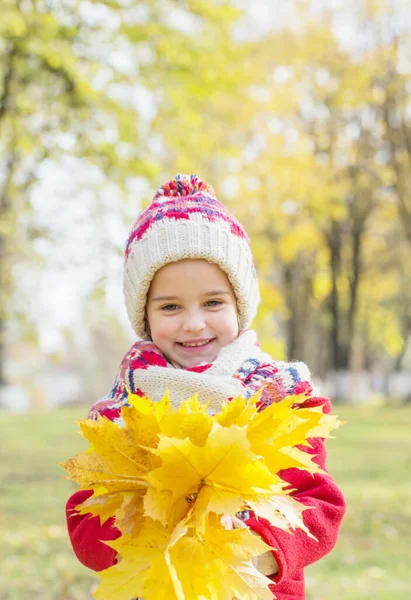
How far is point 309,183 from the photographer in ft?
54.3

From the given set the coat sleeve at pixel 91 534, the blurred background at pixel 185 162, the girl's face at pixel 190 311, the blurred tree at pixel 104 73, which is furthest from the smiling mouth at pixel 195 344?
the blurred tree at pixel 104 73

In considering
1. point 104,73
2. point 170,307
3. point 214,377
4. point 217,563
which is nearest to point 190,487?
point 217,563

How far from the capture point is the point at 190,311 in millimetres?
2189

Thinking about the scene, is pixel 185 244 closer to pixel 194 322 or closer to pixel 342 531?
pixel 194 322

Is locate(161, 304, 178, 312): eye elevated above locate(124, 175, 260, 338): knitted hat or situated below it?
below

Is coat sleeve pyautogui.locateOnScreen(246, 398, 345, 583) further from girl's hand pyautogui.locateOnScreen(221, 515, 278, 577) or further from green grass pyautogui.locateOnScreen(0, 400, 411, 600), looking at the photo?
green grass pyautogui.locateOnScreen(0, 400, 411, 600)

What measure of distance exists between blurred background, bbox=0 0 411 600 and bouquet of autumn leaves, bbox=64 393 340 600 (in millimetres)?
4024

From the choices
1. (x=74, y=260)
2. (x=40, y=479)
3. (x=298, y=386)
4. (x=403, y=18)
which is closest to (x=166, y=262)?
(x=298, y=386)

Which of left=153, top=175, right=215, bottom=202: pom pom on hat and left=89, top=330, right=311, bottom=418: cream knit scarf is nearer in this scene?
left=89, top=330, right=311, bottom=418: cream knit scarf

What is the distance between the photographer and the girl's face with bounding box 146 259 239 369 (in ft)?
7.25

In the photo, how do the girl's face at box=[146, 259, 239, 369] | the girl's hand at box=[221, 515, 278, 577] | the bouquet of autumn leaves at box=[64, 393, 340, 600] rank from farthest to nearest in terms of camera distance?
the girl's face at box=[146, 259, 239, 369], the girl's hand at box=[221, 515, 278, 577], the bouquet of autumn leaves at box=[64, 393, 340, 600]

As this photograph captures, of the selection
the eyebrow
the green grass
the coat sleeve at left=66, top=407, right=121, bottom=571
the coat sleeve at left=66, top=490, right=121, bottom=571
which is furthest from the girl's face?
the green grass

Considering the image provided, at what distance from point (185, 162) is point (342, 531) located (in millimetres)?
4162

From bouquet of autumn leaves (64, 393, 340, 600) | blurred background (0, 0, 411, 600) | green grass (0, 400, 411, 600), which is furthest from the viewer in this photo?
blurred background (0, 0, 411, 600)
